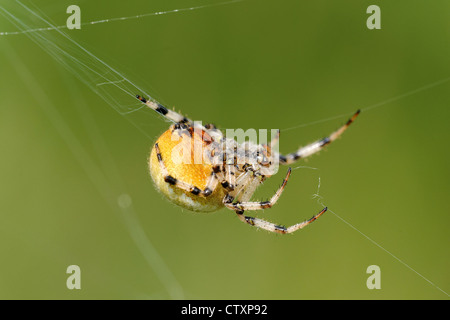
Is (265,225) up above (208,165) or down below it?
A: below

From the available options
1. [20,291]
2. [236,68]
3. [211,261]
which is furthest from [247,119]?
[20,291]

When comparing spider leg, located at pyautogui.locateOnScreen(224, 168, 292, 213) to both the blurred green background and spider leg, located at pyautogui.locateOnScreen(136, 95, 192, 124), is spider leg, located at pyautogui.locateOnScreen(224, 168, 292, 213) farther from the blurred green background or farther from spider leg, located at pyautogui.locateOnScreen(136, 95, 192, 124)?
the blurred green background

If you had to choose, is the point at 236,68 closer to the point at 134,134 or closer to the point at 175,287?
the point at 134,134

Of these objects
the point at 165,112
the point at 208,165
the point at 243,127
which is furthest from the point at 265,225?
the point at 243,127

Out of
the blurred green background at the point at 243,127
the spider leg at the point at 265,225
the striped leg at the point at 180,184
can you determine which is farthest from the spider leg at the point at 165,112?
the blurred green background at the point at 243,127

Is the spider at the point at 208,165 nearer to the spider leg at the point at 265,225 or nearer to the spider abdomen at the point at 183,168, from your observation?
the spider abdomen at the point at 183,168

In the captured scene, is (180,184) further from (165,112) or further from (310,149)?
(310,149)

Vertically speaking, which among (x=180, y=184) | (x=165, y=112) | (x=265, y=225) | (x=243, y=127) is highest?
(x=243, y=127)
